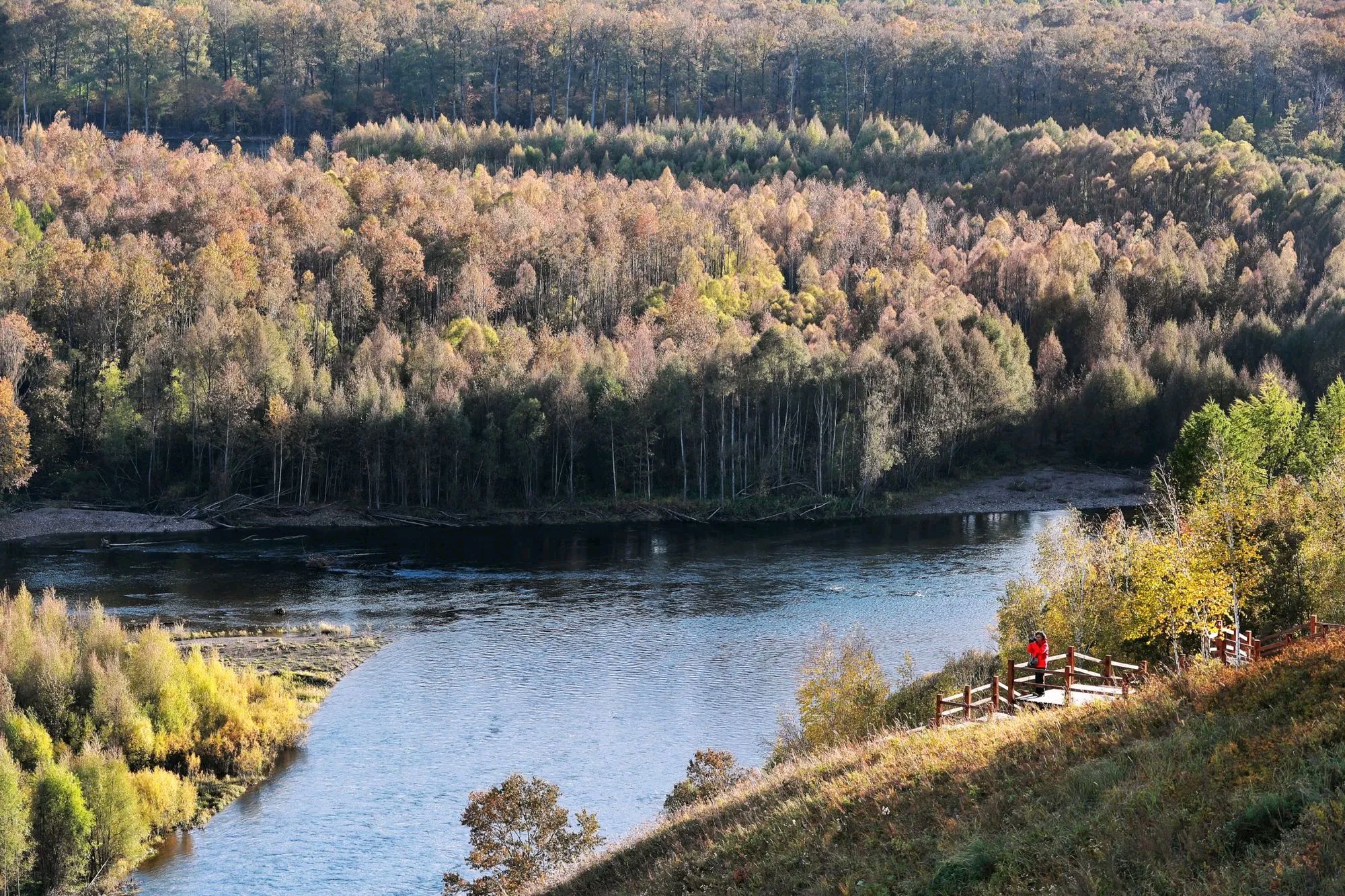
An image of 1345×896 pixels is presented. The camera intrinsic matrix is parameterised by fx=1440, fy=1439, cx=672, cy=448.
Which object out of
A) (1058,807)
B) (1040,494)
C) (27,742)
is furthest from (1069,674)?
(1040,494)

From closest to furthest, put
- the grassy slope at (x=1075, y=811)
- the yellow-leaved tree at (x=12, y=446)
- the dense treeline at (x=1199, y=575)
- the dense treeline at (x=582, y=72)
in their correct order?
the grassy slope at (x=1075, y=811)
the dense treeline at (x=1199, y=575)
the yellow-leaved tree at (x=12, y=446)
the dense treeline at (x=582, y=72)

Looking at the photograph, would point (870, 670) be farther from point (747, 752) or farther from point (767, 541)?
point (767, 541)

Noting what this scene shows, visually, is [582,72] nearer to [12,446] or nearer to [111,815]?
[12,446]

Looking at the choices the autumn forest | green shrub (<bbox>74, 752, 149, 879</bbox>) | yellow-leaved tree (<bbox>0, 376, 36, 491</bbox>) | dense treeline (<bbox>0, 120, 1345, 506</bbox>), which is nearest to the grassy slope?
green shrub (<bbox>74, 752, 149, 879</bbox>)

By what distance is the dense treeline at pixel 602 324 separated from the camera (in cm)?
9294

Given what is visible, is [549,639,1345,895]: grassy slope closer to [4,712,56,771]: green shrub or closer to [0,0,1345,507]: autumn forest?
[4,712,56,771]: green shrub

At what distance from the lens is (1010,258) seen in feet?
401

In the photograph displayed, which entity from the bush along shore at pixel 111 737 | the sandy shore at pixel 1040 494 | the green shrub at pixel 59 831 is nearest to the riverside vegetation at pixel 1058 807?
the bush along shore at pixel 111 737

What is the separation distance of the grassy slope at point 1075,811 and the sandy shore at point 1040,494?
233 feet

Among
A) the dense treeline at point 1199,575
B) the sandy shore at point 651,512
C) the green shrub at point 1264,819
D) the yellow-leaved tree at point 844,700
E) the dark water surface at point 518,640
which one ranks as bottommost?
the dark water surface at point 518,640

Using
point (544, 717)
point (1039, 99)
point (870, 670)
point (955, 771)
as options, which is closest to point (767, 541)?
point (544, 717)

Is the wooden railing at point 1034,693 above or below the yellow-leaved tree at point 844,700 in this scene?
above

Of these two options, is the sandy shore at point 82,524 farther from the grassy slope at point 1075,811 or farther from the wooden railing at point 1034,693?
the grassy slope at point 1075,811

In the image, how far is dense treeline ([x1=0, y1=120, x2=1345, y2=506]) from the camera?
9294cm
